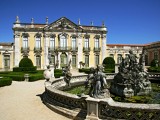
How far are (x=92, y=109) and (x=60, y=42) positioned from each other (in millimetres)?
28787

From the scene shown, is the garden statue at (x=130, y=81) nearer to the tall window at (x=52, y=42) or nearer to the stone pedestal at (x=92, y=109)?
the stone pedestal at (x=92, y=109)

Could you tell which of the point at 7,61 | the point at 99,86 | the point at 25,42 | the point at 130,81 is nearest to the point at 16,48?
the point at 25,42

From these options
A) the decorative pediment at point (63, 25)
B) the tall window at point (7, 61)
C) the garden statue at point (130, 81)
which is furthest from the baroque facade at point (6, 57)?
the garden statue at point (130, 81)

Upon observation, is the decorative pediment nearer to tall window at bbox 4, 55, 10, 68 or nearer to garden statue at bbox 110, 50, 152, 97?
tall window at bbox 4, 55, 10, 68

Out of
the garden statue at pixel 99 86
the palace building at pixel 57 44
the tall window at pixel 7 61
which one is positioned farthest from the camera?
the palace building at pixel 57 44

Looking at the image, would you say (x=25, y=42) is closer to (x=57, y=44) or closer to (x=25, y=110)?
(x=57, y=44)

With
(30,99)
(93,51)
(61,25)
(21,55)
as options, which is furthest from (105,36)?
(30,99)

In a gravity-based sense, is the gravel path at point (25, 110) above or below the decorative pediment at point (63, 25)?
below

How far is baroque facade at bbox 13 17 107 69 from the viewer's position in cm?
3297

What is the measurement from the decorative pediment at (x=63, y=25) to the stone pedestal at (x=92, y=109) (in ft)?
94.1

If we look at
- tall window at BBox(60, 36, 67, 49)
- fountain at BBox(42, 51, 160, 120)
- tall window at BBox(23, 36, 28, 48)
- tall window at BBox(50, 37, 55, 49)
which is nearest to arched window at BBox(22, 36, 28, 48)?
tall window at BBox(23, 36, 28, 48)

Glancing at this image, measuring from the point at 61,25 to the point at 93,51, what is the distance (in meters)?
7.49

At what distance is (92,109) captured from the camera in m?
6.12

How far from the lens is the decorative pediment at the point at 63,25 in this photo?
33719mm
